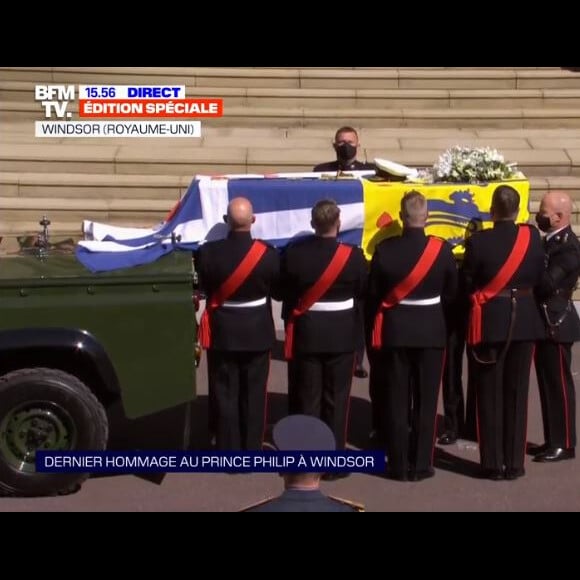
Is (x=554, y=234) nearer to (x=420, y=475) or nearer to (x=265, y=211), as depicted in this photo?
(x=420, y=475)

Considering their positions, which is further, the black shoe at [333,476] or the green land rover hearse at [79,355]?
the black shoe at [333,476]

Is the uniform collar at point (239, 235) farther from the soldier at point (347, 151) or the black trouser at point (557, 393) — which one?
the soldier at point (347, 151)

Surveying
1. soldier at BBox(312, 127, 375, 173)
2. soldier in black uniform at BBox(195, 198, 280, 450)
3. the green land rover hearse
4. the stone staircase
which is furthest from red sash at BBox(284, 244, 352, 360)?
the stone staircase

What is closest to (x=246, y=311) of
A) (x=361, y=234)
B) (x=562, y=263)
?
(x=361, y=234)

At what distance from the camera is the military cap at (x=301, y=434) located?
14.1 feet

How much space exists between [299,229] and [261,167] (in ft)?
16.1

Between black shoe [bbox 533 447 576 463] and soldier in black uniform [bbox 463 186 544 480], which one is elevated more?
soldier in black uniform [bbox 463 186 544 480]

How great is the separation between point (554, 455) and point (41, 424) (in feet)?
9.87

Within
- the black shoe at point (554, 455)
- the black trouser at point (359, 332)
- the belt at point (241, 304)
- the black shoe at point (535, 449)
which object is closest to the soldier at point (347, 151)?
the black trouser at point (359, 332)

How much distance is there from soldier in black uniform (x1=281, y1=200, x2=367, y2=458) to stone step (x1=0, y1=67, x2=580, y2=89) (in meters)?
7.89

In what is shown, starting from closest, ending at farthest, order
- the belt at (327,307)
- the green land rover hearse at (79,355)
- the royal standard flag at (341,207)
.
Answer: the green land rover hearse at (79,355), the belt at (327,307), the royal standard flag at (341,207)

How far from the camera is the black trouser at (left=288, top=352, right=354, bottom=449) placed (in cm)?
690
